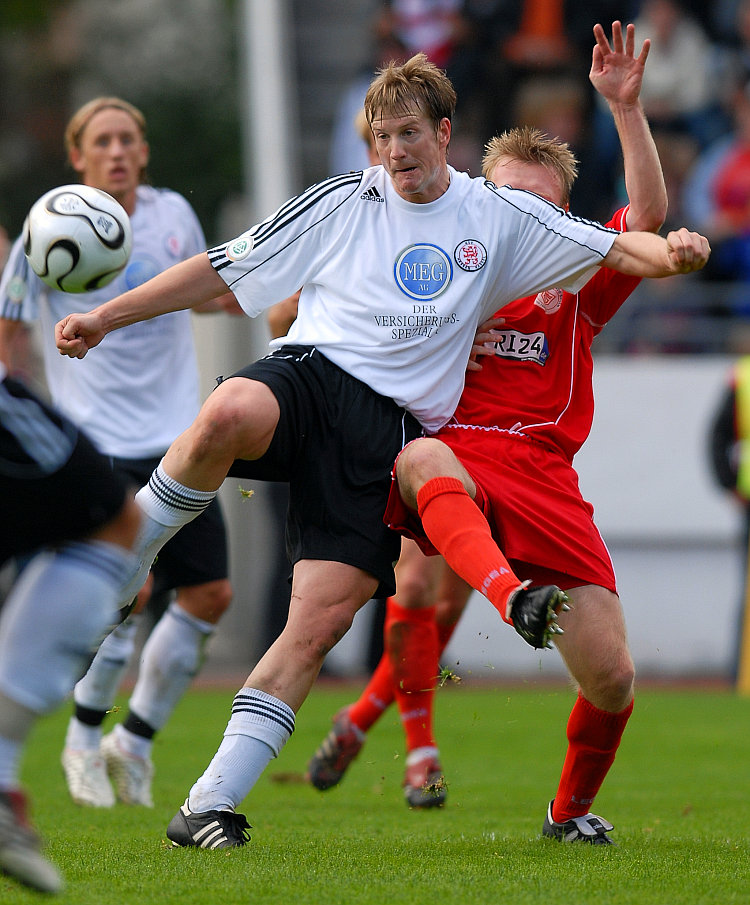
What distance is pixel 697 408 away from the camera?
1225 centimetres

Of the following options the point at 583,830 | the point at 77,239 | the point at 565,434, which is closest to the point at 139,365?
the point at 77,239

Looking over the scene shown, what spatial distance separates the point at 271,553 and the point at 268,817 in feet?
24.1

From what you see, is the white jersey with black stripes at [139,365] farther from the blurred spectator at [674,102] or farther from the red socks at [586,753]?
the blurred spectator at [674,102]

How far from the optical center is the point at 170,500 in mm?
4145

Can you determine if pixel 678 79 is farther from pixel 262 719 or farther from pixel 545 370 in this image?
pixel 262 719

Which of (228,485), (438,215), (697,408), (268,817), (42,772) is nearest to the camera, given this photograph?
(438,215)

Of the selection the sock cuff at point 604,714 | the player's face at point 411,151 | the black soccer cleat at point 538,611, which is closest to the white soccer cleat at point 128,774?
the sock cuff at point 604,714

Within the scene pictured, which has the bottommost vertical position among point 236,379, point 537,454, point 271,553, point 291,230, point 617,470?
point 271,553

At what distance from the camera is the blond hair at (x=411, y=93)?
421cm

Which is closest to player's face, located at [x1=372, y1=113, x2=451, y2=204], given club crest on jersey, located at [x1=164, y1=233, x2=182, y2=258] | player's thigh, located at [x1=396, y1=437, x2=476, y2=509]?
player's thigh, located at [x1=396, y1=437, x2=476, y2=509]

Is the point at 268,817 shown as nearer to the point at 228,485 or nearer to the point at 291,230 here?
the point at 291,230

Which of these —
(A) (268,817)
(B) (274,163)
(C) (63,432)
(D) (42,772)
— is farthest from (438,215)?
(B) (274,163)

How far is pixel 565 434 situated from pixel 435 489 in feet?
2.25

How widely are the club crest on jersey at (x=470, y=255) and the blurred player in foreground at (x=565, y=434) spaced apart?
11.3 inches
